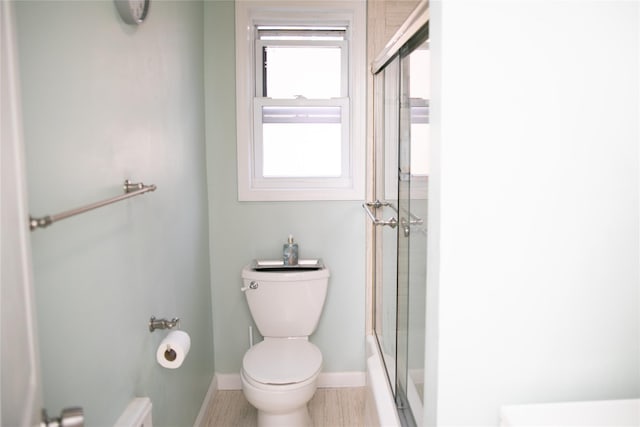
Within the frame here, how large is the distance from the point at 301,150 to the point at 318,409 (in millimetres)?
1388

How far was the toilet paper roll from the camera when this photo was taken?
1.94 m

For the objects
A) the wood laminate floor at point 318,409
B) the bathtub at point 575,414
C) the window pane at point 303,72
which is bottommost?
the wood laminate floor at point 318,409

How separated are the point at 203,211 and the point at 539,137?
6.49 feet

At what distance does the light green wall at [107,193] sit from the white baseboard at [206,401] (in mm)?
151

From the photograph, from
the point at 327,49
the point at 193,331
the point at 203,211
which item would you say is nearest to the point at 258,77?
the point at 327,49

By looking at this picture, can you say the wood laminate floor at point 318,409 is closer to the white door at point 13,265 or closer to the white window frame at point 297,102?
the white window frame at point 297,102

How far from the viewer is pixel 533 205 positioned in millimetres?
1404

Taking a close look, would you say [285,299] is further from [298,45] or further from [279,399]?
[298,45]

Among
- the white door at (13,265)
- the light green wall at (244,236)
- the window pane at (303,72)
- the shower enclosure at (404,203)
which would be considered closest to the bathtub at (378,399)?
the shower enclosure at (404,203)

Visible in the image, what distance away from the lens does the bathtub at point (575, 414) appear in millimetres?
1345

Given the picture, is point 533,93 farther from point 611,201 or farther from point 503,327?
point 503,327

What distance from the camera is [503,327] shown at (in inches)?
57.0

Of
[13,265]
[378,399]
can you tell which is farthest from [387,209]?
[13,265]

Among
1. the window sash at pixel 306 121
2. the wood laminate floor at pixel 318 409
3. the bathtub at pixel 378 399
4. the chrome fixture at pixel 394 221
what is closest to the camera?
the chrome fixture at pixel 394 221
